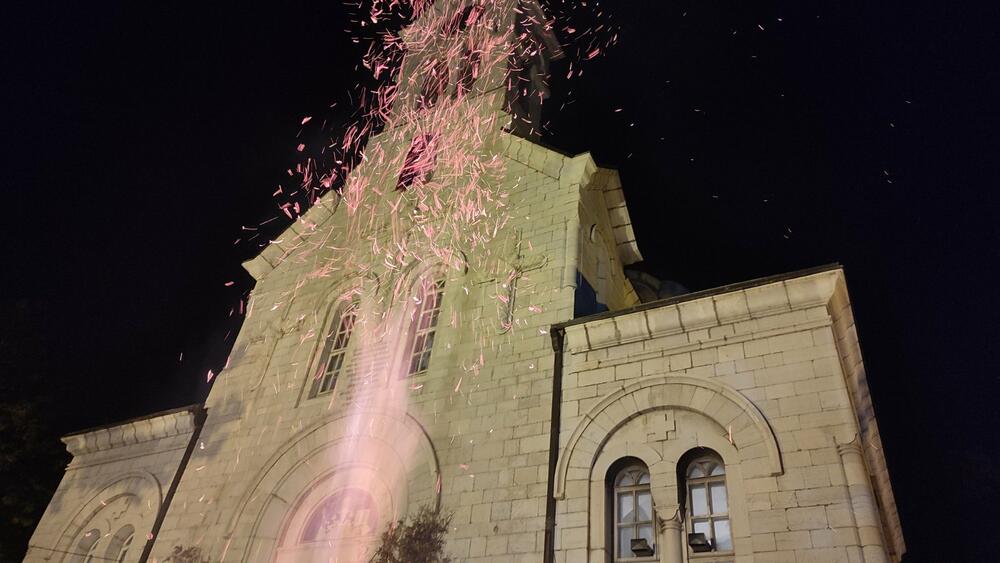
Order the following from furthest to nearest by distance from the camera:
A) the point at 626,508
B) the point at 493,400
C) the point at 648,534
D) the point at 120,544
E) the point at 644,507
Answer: the point at 120,544
the point at 493,400
the point at 626,508
the point at 644,507
the point at 648,534

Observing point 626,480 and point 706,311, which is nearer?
point 626,480

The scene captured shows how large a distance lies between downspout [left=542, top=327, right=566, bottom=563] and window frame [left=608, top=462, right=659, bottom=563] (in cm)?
74

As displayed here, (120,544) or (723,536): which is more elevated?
(120,544)

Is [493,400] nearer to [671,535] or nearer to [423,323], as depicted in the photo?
[423,323]

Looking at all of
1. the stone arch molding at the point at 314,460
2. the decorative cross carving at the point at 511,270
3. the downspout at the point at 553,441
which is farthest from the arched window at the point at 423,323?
the downspout at the point at 553,441

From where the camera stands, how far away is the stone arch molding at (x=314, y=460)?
10.4 metres

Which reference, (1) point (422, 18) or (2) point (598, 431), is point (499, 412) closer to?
(2) point (598, 431)

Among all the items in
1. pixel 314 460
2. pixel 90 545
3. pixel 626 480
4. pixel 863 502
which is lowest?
pixel 863 502

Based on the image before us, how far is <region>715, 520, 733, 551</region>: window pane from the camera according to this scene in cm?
742

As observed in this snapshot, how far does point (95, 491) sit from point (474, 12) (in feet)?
48.2

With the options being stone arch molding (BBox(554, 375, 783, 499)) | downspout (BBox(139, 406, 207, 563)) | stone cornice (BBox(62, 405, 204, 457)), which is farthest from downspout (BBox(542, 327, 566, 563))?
stone cornice (BBox(62, 405, 204, 457))

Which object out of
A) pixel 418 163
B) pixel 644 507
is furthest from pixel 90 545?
pixel 644 507

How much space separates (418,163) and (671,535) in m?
10.4

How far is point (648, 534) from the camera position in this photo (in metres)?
7.97
